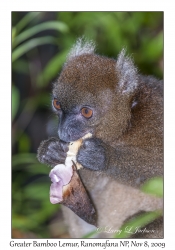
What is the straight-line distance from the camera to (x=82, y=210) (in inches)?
231

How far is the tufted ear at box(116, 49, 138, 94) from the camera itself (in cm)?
565

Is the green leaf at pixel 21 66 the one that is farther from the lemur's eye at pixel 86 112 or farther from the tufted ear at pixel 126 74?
the lemur's eye at pixel 86 112

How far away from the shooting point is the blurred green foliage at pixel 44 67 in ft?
24.0

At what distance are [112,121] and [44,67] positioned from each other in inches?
114

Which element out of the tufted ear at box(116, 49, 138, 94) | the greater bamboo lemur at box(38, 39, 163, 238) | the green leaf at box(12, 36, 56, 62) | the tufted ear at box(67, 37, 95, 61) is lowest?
the greater bamboo lemur at box(38, 39, 163, 238)

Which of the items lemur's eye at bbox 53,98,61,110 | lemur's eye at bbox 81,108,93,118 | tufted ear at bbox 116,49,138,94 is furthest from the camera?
tufted ear at bbox 116,49,138,94

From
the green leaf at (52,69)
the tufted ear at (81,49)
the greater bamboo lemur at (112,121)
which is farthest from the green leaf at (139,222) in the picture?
the green leaf at (52,69)

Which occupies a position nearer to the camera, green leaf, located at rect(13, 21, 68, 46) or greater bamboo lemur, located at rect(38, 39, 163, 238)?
greater bamboo lemur, located at rect(38, 39, 163, 238)

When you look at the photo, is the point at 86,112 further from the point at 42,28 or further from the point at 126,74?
the point at 42,28

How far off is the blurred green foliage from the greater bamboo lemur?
1.27 meters

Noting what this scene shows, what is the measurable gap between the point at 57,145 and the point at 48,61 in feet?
8.71

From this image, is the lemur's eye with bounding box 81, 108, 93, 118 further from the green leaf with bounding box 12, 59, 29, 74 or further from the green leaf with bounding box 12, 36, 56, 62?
the green leaf with bounding box 12, 59, 29, 74

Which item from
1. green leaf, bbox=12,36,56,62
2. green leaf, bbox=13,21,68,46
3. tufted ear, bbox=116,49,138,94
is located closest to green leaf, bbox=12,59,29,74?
green leaf, bbox=12,36,56,62
